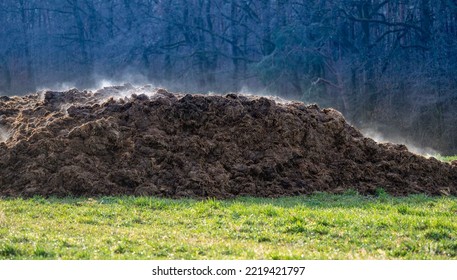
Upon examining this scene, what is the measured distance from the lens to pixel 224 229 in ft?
28.2

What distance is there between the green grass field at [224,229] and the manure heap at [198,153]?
980 mm

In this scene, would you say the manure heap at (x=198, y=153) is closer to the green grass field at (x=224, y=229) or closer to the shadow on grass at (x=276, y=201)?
the shadow on grass at (x=276, y=201)

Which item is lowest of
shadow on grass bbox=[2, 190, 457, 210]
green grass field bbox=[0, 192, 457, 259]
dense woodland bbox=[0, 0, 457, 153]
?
shadow on grass bbox=[2, 190, 457, 210]

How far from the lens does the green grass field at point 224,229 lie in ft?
23.6

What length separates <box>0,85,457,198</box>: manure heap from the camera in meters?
12.2

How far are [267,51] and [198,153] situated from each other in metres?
21.2

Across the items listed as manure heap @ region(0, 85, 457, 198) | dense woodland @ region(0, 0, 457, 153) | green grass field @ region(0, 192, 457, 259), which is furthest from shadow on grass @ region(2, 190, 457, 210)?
dense woodland @ region(0, 0, 457, 153)

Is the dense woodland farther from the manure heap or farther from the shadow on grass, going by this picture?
the shadow on grass

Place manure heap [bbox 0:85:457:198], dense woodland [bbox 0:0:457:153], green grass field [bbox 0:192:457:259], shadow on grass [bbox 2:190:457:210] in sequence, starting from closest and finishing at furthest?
green grass field [bbox 0:192:457:259]
shadow on grass [bbox 2:190:457:210]
manure heap [bbox 0:85:457:198]
dense woodland [bbox 0:0:457:153]

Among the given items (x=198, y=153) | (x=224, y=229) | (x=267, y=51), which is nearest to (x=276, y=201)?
(x=198, y=153)

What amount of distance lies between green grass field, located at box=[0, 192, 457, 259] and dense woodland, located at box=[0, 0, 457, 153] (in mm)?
18344

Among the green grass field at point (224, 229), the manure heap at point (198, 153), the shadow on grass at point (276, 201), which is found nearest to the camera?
the green grass field at point (224, 229)

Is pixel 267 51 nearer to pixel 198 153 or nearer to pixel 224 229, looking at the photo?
pixel 198 153

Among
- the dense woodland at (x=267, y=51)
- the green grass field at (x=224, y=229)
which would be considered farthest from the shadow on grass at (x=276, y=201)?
the dense woodland at (x=267, y=51)
